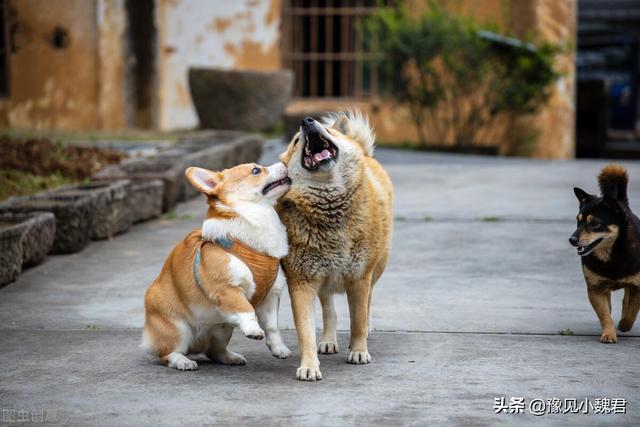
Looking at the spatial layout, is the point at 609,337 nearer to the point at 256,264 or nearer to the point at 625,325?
the point at 625,325

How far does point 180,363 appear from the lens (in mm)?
4578

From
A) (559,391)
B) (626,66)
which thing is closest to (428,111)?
(626,66)

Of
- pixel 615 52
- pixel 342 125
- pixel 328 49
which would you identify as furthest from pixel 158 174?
pixel 615 52

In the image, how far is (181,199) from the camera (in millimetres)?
10141

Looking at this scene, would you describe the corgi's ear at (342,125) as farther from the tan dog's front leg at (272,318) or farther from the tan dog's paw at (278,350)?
the tan dog's paw at (278,350)

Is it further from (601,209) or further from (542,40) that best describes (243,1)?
(601,209)

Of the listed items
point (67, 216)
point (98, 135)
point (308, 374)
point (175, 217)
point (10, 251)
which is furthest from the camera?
point (98, 135)

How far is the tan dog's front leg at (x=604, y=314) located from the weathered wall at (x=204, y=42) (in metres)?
12.6

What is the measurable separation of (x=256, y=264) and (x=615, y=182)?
200 cm

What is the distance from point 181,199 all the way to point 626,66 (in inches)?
624

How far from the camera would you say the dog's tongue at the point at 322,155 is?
4570 millimetres

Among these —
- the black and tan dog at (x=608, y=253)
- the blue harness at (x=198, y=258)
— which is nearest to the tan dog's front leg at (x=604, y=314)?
the black and tan dog at (x=608, y=253)

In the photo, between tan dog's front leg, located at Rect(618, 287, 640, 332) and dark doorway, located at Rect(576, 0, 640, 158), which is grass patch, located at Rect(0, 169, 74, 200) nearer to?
tan dog's front leg, located at Rect(618, 287, 640, 332)

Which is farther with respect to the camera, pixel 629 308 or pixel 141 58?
pixel 141 58
